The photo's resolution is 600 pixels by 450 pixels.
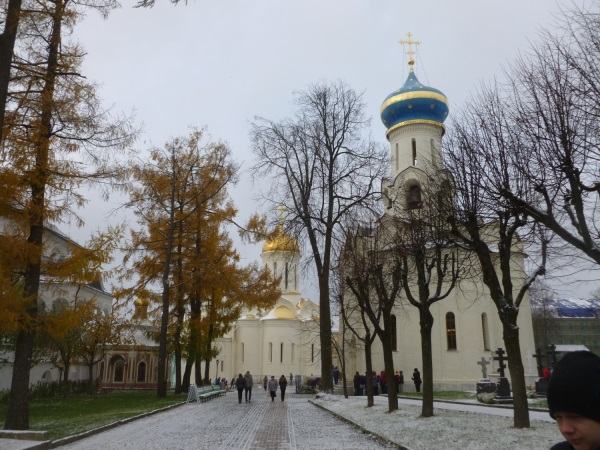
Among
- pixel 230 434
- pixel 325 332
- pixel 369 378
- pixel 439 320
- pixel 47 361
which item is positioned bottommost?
pixel 230 434

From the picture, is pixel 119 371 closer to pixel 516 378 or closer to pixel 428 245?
pixel 428 245

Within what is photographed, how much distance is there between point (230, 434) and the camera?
501 inches

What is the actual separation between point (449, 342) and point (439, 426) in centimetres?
2259

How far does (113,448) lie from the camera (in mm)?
10133

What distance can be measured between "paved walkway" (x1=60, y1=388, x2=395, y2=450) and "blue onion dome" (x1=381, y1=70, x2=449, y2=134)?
83.8 feet

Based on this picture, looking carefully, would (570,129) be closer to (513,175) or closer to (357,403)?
(513,175)

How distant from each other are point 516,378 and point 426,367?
3509mm

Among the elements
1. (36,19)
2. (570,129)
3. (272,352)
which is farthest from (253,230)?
(272,352)

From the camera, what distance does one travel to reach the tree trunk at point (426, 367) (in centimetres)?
1387

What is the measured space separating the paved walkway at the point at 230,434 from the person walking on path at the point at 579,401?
8879 mm

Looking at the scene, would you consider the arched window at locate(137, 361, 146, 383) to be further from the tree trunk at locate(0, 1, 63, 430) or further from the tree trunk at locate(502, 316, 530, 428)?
the tree trunk at locate(502, 316, 530, 428)

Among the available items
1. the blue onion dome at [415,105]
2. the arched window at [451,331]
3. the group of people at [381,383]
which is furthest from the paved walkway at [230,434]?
the blue onion dome at [415,105]

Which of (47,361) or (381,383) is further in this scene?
(47,361)

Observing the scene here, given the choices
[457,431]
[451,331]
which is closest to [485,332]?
[451,331]
